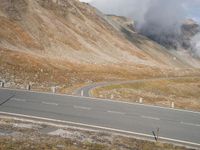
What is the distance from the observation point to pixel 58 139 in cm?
1664

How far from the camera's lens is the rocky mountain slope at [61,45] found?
9388cm

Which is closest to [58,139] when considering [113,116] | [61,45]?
[113,116]

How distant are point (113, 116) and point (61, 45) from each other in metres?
110

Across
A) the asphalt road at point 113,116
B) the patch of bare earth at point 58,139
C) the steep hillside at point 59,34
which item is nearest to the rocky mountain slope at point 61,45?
the steep hillside at point 59,34

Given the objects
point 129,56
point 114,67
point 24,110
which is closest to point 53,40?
point 114,67

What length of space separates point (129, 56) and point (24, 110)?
147 metres

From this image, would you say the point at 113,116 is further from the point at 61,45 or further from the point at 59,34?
the point at 59,34

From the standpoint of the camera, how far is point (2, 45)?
102 m

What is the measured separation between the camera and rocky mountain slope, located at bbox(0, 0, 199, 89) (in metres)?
93.9

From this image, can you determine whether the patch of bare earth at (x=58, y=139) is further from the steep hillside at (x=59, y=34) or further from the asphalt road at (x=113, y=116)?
the steep hillside at (x=59, y=34)

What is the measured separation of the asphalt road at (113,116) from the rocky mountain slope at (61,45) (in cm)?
4324

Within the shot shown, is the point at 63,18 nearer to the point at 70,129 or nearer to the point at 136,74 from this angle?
the point at 136,74

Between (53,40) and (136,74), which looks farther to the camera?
(53,40)

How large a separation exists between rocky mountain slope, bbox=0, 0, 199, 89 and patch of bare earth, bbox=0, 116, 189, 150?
5144 cm
